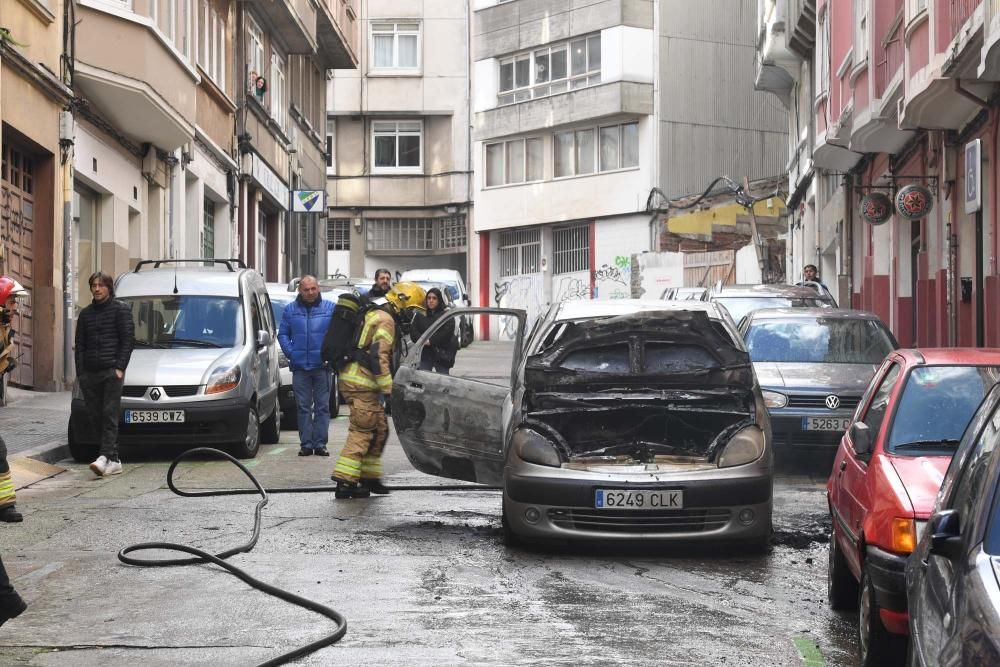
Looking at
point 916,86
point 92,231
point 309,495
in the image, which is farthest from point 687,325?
point 92,231

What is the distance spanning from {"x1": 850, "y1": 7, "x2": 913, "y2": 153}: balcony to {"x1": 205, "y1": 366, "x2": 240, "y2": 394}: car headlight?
31.8ft

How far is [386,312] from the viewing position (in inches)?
483

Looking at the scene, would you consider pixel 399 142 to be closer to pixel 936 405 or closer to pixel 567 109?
pixel 567 109

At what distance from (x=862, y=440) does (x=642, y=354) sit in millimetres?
3290

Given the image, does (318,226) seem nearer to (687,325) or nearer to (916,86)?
(916,86)

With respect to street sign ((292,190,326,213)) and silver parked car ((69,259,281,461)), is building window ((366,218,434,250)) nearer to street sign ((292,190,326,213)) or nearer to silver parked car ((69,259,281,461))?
street sign ((292,190,326,213))

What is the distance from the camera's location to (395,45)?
195 ft

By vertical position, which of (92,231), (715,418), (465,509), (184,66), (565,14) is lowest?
(465,509)

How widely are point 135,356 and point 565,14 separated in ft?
120

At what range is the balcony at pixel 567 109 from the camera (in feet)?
157

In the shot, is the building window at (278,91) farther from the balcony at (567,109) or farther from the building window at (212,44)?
the balcony at (567,109)

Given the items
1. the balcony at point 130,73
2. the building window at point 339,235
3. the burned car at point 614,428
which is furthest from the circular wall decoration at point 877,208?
the building window at point 339,235

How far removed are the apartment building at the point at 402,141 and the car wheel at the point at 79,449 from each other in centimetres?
4352

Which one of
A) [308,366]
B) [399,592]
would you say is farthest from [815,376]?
[399,592]
